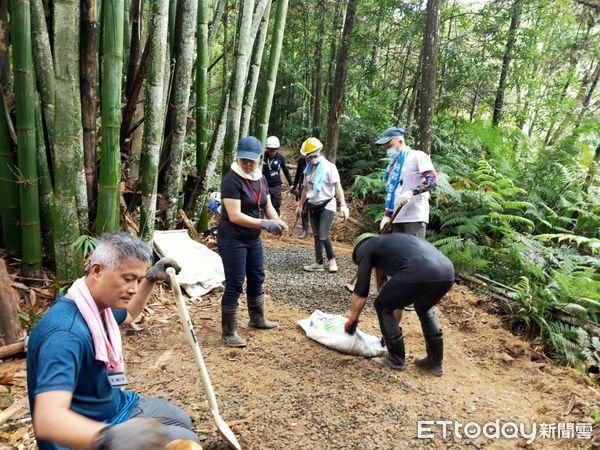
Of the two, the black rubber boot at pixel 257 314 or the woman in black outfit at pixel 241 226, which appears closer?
the woman in black outfit at pixel 241 226

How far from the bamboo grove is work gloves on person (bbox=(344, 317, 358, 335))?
2097mm

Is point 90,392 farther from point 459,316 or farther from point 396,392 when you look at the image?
point 459,316

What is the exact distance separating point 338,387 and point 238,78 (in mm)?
3647

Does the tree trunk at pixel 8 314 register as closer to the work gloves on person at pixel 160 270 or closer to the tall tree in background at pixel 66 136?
the tall tree in background at pixel 66 136

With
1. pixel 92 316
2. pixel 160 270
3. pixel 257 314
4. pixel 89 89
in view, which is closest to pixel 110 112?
pixel 89 89

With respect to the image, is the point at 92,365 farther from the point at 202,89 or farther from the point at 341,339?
the point at 202,89

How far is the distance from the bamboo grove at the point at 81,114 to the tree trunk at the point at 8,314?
0.40 meters

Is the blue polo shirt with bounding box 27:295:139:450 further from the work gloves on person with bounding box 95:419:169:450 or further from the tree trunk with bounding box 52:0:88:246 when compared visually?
the tree trunk with bounding box 52:0:88:246

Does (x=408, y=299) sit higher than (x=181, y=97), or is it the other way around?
(x=181, y=97)

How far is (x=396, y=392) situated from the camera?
9.43 feet

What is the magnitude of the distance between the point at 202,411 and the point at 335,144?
7159 mm

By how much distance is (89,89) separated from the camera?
3729 mm

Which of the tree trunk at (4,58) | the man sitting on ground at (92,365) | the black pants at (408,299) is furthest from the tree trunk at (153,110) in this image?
the black pants at (408,299)

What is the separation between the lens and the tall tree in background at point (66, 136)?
2.92 meters
